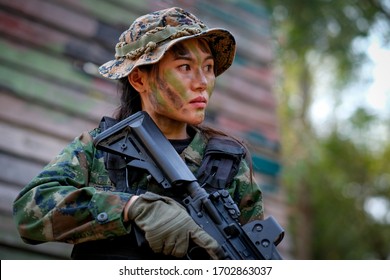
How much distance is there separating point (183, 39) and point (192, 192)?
53 cm

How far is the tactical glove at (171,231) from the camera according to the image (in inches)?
84.7

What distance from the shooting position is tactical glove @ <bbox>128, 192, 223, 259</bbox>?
215cm

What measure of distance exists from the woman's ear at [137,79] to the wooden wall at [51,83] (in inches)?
80.8

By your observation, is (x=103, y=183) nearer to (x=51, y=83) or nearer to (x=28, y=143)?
(x=28, y=143)

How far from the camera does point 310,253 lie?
15.5 meters

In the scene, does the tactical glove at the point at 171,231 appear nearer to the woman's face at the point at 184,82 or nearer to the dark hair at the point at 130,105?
the woman's face at the point at 184,82

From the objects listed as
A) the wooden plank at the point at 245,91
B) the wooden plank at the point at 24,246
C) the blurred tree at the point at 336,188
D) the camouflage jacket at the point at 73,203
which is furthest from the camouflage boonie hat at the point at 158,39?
the blurred tree at the point at 336,188

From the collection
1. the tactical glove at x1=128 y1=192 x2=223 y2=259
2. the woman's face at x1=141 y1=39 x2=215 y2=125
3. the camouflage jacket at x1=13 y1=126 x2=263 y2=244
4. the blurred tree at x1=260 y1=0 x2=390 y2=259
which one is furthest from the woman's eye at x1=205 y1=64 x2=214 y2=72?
the blurred tree at x1=260 y1=0 x2=390 y2=259

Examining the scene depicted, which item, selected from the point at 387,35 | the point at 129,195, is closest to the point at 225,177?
the point at 129,195

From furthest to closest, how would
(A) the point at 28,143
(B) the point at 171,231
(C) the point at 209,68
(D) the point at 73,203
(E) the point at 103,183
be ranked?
(A) the point at 28,143 → (C) the point at 209,68 → (E) the point at 103,183 → (D) the point at 73,203 → (B) the point at 171,231

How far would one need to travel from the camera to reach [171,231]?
2.14 meters

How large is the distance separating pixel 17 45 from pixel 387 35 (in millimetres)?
3798

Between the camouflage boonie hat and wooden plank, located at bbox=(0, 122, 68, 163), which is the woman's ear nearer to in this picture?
the camouflage boonie hat

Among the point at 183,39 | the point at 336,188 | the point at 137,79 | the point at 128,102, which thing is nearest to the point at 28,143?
the point at 128,102
